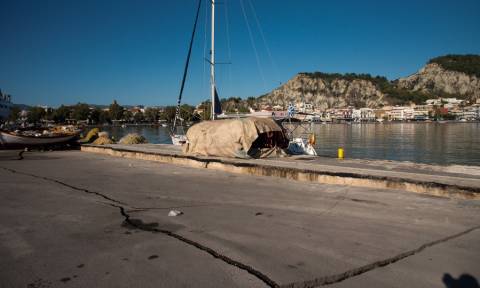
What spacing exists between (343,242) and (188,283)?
7.83 ft

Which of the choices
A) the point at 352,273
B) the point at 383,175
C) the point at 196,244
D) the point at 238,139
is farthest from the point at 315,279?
the point at 238,139

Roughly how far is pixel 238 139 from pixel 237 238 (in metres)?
9.52

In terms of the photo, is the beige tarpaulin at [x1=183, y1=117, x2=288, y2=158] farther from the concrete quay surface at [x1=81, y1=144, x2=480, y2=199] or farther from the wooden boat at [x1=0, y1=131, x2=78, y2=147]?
the wooden boat at [x1=0, y1=131, x2=78, y2=147]

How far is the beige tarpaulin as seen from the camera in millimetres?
14722

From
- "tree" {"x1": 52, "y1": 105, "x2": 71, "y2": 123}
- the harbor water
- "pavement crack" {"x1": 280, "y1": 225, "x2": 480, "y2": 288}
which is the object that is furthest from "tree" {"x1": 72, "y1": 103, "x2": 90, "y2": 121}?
"pavement crack" {"x1": 280, "y1": 225, "x2": 480, "y2": 288}

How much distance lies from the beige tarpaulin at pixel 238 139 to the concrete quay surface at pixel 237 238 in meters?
5.46

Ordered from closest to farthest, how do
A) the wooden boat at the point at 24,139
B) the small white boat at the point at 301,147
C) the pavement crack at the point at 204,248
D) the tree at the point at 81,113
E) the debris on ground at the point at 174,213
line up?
1. the pavement crack at the point at 204,248
2. the debris on ground at the point at 174,213
3. the small white boat at the point at 301,147
4. the wooden boat at the point at 24,139
5. the tree at the point at 81,113

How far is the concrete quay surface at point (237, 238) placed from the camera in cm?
405

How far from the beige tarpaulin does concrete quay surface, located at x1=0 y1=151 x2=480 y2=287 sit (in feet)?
17.9

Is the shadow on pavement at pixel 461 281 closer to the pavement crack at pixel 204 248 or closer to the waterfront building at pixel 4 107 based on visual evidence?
the pavement crack at pixel 204 248

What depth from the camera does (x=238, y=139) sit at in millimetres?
14719

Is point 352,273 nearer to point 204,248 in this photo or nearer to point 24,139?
point 204,248

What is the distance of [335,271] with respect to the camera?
13.7 feet

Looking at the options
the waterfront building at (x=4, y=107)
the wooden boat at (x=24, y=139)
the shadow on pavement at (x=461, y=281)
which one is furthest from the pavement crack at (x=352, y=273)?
the waterfront building at (x=4, y=107)
